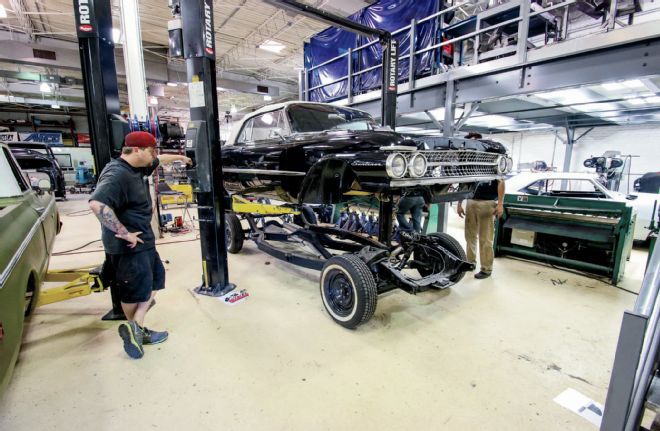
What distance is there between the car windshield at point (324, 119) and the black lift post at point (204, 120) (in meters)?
0.89

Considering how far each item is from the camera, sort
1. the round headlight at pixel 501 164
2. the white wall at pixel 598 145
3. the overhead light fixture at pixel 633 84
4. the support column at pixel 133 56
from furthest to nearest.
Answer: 1. the white wall at pixel 598 145
2. the support column at pixel 133 56
3. the overhead light fixture at pixel 633 84
4. the round headlight at pixel 501 164

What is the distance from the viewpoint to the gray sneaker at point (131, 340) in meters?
2.30

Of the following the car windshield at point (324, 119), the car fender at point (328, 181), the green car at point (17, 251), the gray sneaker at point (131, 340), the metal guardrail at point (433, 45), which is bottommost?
the gray sneaker at point (131, 340)

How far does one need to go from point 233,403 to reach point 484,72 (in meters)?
5.07

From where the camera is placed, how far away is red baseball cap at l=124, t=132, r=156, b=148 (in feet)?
7.17

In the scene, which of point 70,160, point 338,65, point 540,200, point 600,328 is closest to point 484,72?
point 540,200

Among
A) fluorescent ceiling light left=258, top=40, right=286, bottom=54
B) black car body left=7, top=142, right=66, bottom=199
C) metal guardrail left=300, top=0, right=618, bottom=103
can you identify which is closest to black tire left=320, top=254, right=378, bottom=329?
metal guardrail left=300, top=0, right=618, bottom=103

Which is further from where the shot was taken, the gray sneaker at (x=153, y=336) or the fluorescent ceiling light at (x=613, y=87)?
the fluorescent ceiling light at (x=613, y=87)

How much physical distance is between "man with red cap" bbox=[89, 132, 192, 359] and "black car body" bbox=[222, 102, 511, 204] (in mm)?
1297

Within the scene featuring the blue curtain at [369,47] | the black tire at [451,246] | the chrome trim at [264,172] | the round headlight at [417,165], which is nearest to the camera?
the round headlight at [417,165]

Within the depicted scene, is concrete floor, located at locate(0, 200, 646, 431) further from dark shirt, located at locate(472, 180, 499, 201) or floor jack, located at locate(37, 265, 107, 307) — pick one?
dark shirt, located at locate(472, 180, 499, 201)

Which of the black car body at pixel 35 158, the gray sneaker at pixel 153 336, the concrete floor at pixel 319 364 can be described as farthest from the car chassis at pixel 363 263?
the black car body at pixel 35 158

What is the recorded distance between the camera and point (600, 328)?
2.79 m

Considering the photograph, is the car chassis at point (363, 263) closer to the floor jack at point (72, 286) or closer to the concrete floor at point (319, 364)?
the concrete floor at point (319, 364)
